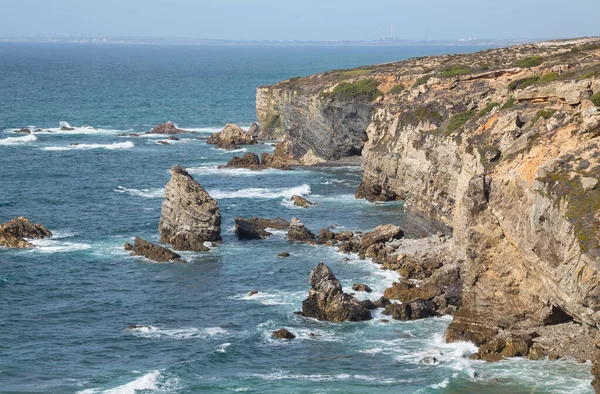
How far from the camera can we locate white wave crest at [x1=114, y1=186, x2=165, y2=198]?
103188mm

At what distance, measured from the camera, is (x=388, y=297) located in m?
64.9

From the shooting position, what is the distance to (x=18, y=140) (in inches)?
5561

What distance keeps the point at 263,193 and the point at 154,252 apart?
2851cm

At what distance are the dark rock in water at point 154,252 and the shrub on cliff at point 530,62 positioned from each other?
49.8 meters

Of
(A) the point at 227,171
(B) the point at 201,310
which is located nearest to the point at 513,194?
(B) the point at 201,310

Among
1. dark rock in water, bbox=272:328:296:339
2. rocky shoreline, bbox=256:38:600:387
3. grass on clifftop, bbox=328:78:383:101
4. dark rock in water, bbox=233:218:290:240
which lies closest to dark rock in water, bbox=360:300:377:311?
rocky shoreline, bbox=256:38:600:387

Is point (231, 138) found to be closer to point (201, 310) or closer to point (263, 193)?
point (263, 193)

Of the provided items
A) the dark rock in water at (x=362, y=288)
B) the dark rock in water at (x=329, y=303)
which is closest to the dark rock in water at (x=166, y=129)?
the dark rock in water at (x=362, y=288)

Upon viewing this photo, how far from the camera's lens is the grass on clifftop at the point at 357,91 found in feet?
389

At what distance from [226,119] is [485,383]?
127471mm

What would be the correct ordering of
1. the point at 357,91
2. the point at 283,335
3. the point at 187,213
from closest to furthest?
the point at 283,335, the point at 187,213, the point at 357,91

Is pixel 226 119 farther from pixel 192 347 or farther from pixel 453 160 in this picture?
pixel 192 347

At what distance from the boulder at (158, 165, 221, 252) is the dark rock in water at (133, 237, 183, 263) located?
120 inches

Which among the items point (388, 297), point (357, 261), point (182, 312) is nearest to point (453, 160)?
point (357, 261)
